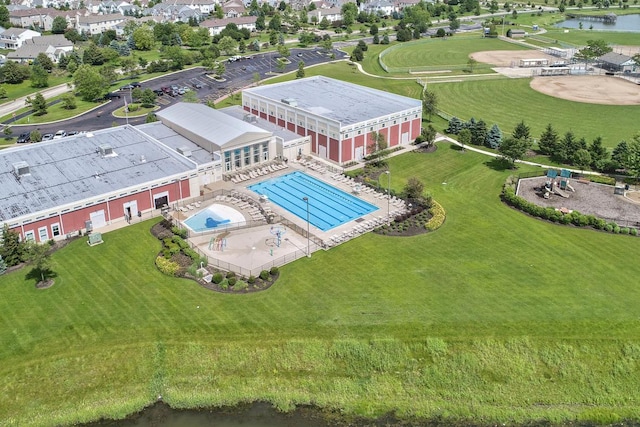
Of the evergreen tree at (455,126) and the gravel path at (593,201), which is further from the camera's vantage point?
the evergreen tree at (455,126)

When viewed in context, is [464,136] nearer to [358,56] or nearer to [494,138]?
[494,138]

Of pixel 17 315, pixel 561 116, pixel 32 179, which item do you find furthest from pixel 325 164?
pixel 561 116

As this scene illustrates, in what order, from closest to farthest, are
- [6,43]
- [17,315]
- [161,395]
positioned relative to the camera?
[161,395]
[17,315]
[6,43]

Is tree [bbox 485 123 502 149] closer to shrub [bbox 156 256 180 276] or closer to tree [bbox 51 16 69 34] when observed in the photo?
shrub [bbox 156 256 180 276]

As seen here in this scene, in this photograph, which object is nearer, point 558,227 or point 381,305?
point 381,305

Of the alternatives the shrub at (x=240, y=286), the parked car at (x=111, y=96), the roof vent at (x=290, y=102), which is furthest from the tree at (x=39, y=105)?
the shrub at (x=240, y=286)

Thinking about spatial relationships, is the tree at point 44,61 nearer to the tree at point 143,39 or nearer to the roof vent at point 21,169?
the tree at point 143,39

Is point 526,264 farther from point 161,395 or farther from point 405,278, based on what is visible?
point 161,395
